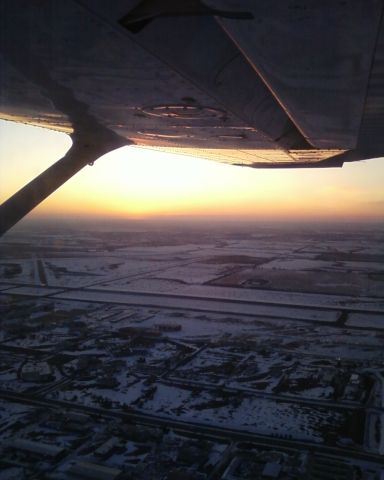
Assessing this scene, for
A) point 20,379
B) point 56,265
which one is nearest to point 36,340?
point 20,379

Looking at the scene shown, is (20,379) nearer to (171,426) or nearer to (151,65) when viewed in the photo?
(171,426)

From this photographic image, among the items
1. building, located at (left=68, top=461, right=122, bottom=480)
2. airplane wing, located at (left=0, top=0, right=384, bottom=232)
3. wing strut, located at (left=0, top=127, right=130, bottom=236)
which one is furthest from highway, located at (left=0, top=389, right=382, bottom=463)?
airplane wing, located at (left=0, top=0, right=384, bottom=232)

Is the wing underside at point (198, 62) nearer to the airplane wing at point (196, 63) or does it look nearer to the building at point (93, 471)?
the airplane wing at point (196, 63)

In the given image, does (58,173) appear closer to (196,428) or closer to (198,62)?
(198,62)

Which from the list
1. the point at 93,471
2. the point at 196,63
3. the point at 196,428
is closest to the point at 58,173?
the point at 196,63

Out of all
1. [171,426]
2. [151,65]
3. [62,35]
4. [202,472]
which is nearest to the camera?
[62,35]

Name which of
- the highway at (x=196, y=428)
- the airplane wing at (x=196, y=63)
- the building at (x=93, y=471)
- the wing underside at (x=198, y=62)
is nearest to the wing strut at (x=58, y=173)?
the airplane wing at (x=196, y=63)

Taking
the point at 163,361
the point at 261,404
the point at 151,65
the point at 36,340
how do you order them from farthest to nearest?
1. the point at 36,340
2. the point at 163,361
3. the point at 261,404
4. the point at 151,65

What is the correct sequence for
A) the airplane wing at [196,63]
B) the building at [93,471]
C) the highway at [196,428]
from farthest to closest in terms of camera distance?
the highway at [196,428] < the building at [93,471] < the airplane wing at [196,63]
